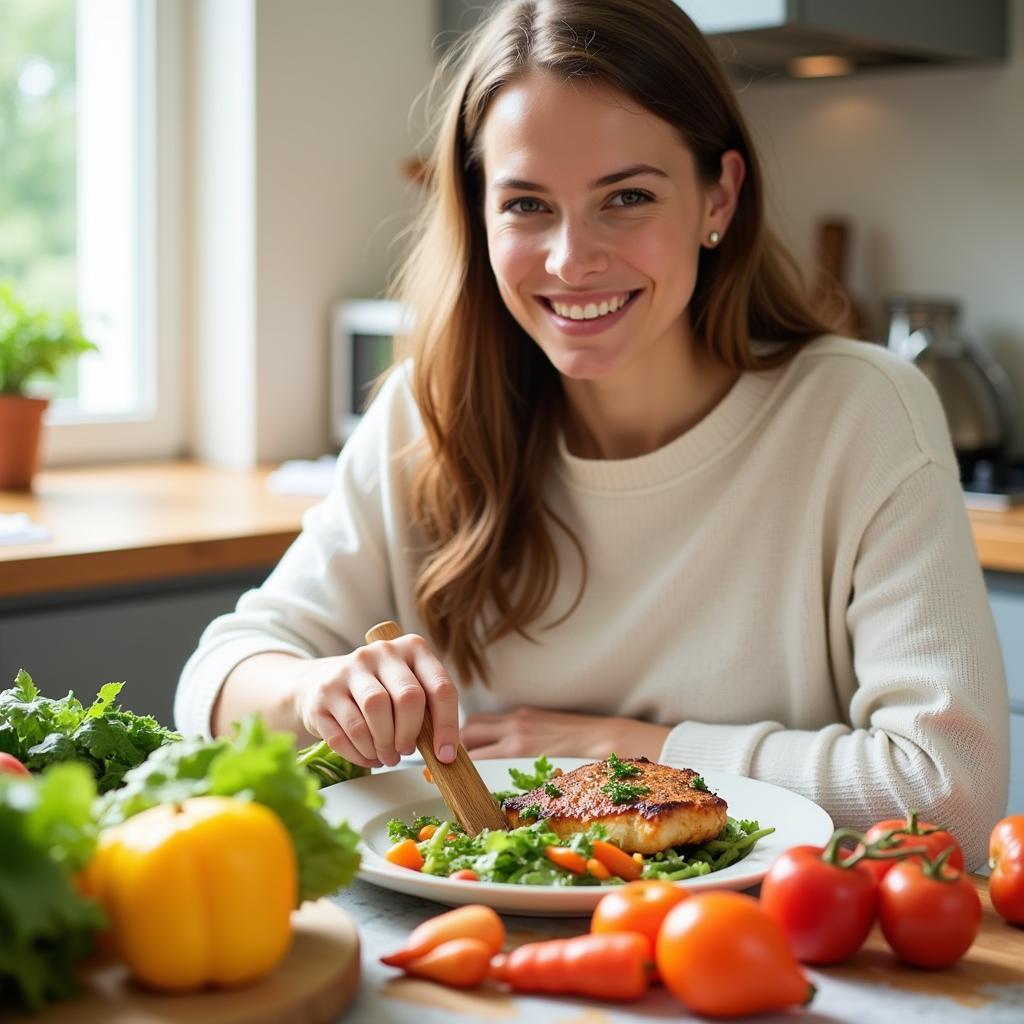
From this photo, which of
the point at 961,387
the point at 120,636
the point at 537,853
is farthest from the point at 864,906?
the point at 961,387

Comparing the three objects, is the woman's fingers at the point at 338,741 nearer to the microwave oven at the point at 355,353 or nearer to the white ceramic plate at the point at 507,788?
the white ceramic plate at the point at 507,788

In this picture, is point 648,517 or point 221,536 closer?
point 648,517

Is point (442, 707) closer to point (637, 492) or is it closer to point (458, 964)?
point (458, 964)

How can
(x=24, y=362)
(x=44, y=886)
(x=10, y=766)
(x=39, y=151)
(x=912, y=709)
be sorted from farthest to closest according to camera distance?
(x=39, y=151)
(x=24, y=362)
(x=912, y=709)
(x=10, y=766)
(x=44, y=886)

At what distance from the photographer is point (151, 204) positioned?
3189 mm

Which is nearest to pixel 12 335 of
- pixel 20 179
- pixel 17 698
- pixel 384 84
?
pixel 20 179

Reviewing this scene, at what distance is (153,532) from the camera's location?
236 cm

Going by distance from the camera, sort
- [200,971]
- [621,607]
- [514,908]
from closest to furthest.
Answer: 1. [200,971]
2. [514,908]
3. [621,607]

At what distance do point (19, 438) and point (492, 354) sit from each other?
4.33ft

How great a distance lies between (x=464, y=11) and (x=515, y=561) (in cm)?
185

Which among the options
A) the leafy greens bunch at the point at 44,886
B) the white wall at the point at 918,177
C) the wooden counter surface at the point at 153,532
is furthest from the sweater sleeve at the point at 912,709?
the white wall at the point at 918,177

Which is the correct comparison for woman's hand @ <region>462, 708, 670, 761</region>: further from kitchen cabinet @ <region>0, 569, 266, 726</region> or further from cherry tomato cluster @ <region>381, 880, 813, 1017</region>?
kitchen cabinet @ <region>0, 569, 266, 726</region>

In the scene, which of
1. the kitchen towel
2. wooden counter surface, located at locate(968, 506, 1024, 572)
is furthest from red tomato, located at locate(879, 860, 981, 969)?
the kitchen towel

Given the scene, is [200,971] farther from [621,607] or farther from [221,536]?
[221,536]
